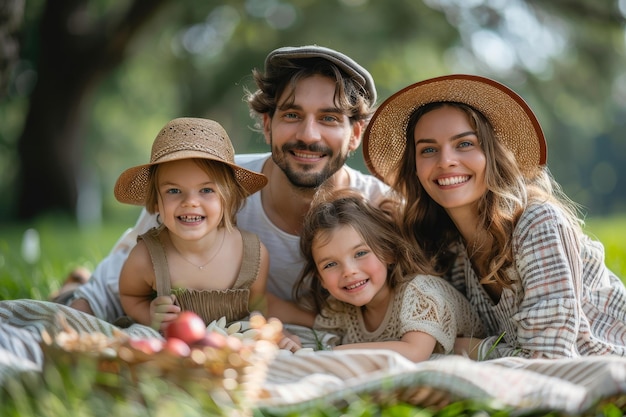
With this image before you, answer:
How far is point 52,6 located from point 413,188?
8.02 metres

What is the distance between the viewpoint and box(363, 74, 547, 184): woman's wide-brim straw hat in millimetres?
3217

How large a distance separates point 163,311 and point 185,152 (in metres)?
0.69

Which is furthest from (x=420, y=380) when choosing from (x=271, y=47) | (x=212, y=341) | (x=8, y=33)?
(x=271, y=47)

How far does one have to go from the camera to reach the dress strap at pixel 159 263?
3.29m

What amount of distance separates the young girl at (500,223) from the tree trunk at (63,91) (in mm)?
6927

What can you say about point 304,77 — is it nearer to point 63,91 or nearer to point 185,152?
point 185,152

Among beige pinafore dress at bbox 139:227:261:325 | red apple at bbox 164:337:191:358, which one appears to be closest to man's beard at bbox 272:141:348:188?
beige pinafore dress at bbox 139:227:261:325

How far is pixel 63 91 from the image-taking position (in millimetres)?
10750

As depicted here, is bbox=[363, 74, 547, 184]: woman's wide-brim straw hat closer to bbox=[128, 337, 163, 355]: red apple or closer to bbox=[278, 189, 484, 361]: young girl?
bbox=[278, 189, 484, 361]: young girl

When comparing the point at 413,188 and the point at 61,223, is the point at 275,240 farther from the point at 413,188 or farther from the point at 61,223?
the point at 61,223

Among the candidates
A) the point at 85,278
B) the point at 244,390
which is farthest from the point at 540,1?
the point at 244,390

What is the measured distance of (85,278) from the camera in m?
4.36

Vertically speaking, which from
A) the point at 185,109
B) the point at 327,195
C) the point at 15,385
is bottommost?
the point at 15,385

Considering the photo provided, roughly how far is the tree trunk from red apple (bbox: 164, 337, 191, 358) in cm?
803
